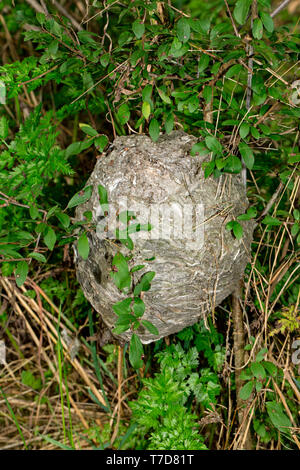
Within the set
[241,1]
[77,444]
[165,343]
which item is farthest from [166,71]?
[77,444]

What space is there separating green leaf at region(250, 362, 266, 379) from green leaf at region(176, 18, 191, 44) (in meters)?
1.06

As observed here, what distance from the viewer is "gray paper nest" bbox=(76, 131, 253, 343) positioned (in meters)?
1.25

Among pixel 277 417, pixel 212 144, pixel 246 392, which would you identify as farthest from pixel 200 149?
pixel 277 417

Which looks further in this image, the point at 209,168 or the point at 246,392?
the point at 246,392

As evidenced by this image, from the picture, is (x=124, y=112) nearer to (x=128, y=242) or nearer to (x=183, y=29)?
(x=183, y=29)

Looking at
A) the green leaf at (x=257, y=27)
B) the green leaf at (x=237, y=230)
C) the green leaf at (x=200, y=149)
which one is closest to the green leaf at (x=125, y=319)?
the green leaf at (x=237, y=230)

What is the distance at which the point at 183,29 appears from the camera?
3.69 ft

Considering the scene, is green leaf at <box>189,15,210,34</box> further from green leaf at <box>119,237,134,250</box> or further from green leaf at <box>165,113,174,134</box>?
green leaf at <box>119,237,134,250</box>

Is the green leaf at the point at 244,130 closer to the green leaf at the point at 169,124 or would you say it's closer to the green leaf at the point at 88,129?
the green leaf at the point at 169,124

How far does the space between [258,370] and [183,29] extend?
1.11 m

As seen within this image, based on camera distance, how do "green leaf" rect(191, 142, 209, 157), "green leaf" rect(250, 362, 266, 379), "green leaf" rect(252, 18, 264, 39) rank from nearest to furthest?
"green leaf" rect(252, 18, 264, 39), "green leaf" rect(191, 142, 209, 157), "green leaf" rect(250, 362, 266, 379)

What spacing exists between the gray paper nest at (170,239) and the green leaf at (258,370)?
24 cm

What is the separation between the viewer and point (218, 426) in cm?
175

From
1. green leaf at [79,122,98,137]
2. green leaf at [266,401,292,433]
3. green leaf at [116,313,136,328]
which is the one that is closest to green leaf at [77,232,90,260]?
green leaf at [116,313,136,328]
